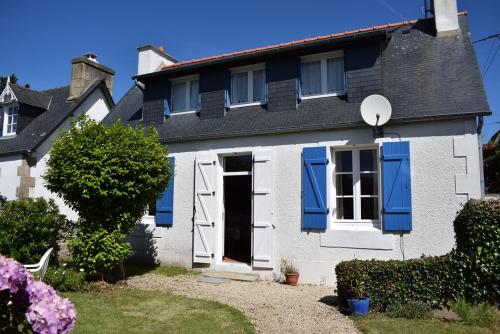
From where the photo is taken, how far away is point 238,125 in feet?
31.1

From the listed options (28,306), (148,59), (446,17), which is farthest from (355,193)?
A: (148,59)

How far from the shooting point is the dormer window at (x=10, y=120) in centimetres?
1441

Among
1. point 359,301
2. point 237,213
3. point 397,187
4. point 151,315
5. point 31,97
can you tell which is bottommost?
point 151,315

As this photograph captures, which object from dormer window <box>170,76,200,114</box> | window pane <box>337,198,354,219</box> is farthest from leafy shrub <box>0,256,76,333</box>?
dormer window <box>170,76,200,114</box>

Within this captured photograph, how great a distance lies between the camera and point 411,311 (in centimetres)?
550

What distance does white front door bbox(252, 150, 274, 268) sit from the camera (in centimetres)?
859

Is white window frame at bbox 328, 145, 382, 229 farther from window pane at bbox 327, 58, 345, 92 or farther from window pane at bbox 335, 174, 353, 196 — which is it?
window pane at bbox 327, 58, 345, 92

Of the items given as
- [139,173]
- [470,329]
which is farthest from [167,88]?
[470,329]

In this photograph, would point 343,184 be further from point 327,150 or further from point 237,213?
point 237,213

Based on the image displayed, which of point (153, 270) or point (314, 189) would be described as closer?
point (314, 189)

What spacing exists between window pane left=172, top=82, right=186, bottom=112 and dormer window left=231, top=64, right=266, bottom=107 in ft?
5.25

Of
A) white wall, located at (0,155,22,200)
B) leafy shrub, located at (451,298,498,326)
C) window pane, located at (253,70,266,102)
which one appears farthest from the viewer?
white wall, located at (0,155,22,200)

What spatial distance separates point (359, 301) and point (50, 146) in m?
11.2

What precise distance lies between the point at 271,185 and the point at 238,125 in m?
1.77
